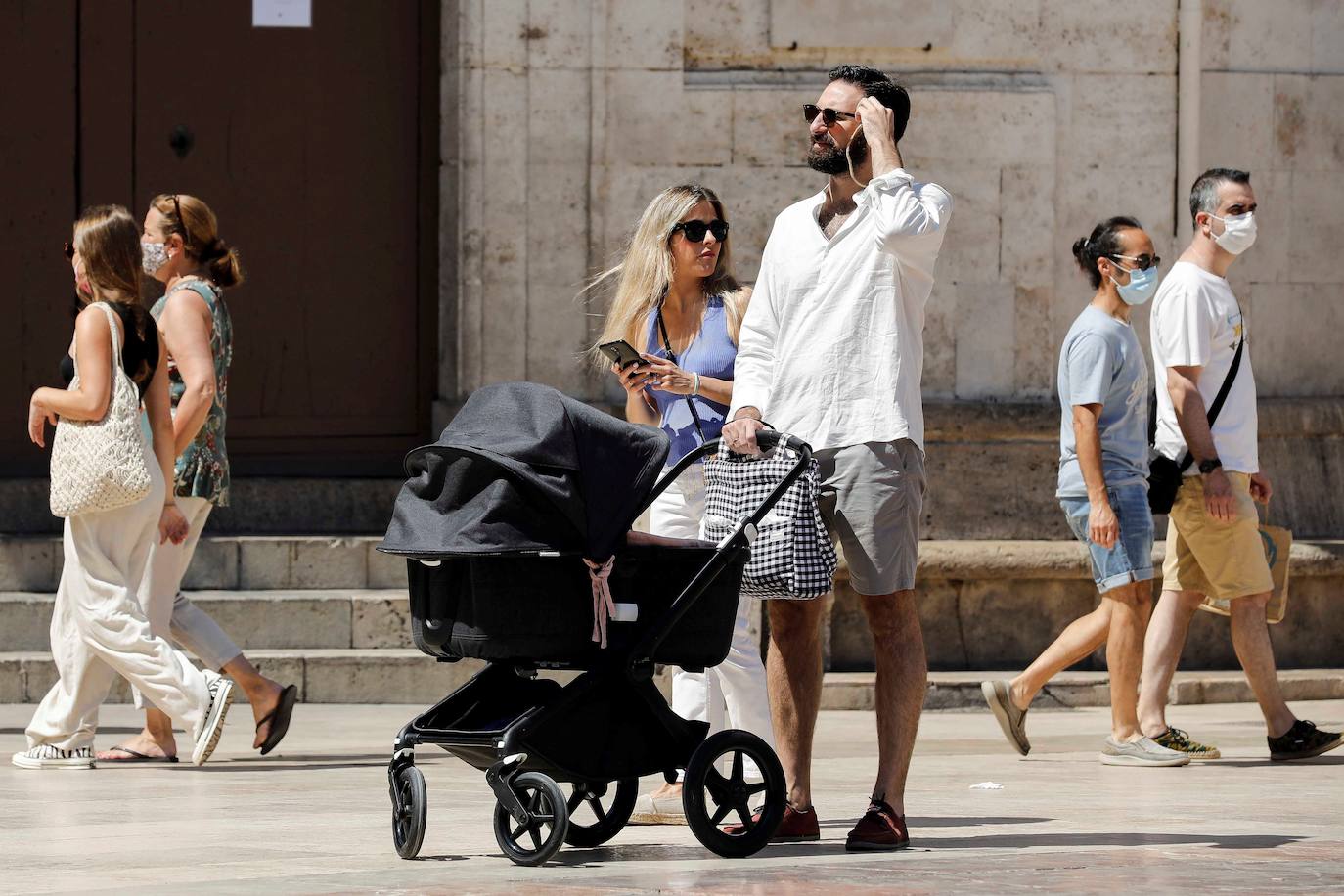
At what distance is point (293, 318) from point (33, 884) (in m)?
6.45

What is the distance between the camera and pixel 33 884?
5.21 m

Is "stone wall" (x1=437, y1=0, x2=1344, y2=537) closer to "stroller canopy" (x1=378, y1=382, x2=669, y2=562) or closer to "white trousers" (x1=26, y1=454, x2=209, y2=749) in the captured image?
"white trousers" (x1=26, y1=454, x2=209, y2=749)

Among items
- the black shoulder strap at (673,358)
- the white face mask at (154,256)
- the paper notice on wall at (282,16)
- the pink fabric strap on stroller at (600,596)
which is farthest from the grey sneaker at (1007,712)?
the paper notice on wall at (282,16)

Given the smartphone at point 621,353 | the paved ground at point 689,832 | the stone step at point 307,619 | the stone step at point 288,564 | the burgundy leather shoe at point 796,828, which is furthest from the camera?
the stone step at point 288,564

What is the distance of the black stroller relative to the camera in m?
5.51

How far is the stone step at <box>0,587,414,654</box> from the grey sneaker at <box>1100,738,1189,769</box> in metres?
3.29

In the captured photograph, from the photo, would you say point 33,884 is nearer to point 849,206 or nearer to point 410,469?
point 410,469

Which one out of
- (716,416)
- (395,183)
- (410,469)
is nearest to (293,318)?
(395,183)

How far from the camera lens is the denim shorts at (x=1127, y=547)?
8.05m

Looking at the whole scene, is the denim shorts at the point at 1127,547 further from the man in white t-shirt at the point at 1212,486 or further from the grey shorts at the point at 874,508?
the grey shorts at the point at 874,508

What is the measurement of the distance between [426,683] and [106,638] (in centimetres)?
242

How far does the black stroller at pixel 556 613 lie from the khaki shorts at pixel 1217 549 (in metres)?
2.96

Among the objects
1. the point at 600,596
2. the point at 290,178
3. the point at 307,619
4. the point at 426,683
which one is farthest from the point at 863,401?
the point at 290,178

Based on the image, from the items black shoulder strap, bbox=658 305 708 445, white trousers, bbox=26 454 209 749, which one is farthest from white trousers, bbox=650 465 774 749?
white trousers, bbox=26 454 209 749
